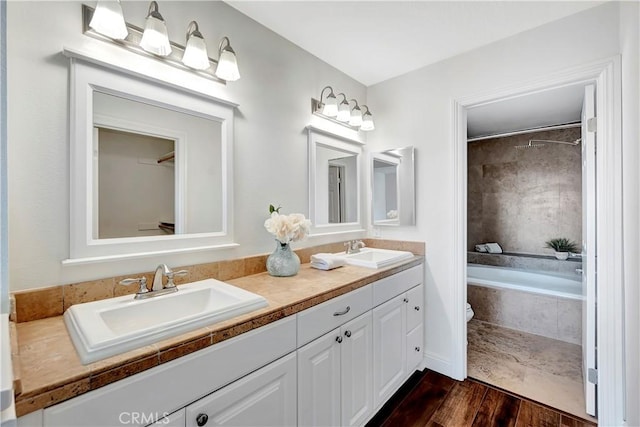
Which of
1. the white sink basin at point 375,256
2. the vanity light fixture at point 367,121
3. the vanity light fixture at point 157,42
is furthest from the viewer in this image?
the vanity light fixture at point 367,121

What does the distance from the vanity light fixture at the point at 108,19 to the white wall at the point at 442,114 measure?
1917 millimetres

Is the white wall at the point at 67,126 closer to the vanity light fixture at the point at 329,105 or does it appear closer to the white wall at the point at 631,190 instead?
the vanity light fixture at the point at 329,105

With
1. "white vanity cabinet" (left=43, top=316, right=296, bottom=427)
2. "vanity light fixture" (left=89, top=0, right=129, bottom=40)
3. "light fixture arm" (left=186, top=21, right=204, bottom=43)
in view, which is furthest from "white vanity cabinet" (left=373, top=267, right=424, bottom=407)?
"vanity light fixture" (left=89, top=0, right=129, bottom=40)

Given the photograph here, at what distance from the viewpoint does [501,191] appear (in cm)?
401

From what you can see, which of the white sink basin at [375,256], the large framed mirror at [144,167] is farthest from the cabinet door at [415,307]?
the large framed mirror at [144,167]

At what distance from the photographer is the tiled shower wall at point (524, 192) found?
3.54 meters

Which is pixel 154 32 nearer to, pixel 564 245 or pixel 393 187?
pixel 393 187

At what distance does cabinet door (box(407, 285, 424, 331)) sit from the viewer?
6.48 feet

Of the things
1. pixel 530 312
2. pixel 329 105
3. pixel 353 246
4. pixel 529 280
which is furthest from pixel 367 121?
pixel 529 280

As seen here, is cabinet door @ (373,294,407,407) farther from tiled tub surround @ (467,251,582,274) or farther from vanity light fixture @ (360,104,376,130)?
tiled tub surround @ (467,251,582,274)

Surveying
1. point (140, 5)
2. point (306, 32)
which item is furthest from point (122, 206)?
point (306, 32)

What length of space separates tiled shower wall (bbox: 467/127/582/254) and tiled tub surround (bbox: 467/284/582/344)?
52.2 inches

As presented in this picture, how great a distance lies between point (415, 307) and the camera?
2.05m

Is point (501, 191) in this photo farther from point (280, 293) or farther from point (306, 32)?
point (280, 293)
